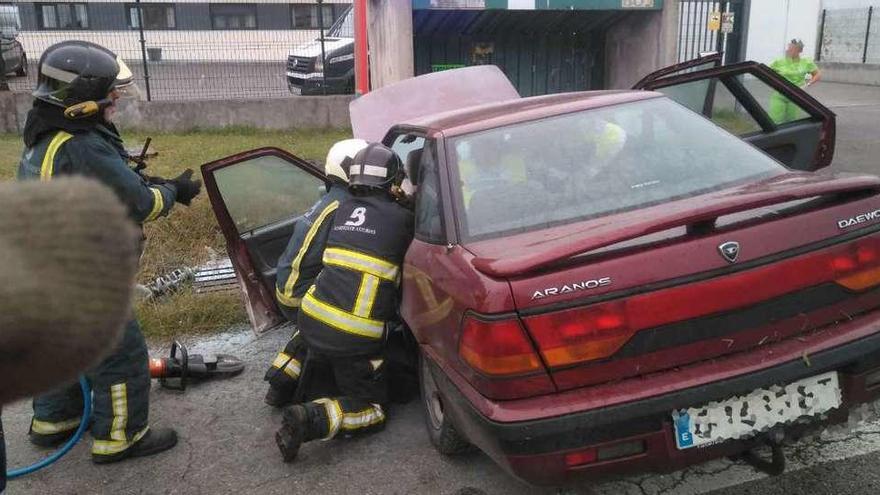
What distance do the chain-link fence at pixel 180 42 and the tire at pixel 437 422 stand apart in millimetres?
7226

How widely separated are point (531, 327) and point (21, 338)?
1.60m

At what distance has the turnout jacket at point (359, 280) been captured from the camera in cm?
324

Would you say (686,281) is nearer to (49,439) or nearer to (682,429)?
(682,429)

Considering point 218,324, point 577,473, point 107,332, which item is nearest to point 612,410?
point 577,473

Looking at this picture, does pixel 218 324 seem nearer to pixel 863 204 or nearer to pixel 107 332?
pixel 863 204

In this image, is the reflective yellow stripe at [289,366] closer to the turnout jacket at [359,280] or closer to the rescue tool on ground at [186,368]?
the turnout jacket at [359,280]

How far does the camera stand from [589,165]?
3.00 m

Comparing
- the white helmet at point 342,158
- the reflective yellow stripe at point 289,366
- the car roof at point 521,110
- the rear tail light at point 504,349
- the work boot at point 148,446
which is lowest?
the work boot at point 148,446

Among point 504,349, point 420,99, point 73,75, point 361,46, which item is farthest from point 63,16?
point 504,349

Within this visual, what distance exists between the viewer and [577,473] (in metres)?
2.28

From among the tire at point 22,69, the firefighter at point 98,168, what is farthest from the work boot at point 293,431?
the tire at point 22,69

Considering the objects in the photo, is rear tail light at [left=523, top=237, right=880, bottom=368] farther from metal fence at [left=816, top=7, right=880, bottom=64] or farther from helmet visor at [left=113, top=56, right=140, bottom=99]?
metal fence at [left=816, top=7, right=880, bottom=64]

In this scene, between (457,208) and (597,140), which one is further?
(597,140)

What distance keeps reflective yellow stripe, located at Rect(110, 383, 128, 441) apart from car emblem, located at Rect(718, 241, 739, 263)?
2511mm
